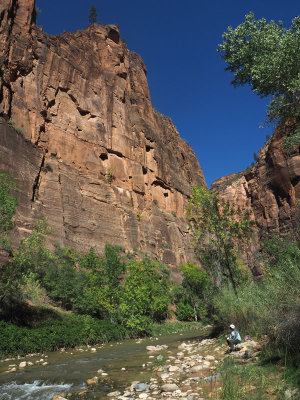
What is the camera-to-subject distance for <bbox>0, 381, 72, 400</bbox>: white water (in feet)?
24.7

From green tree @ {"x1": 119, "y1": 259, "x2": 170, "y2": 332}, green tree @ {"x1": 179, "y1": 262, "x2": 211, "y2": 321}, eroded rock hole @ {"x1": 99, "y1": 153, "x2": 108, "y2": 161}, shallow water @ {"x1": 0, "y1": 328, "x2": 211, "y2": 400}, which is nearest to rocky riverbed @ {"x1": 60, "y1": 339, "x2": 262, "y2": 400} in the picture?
shallow water @ {"x1": 0, "y1": 328, "x2": 211, "y2": 400}

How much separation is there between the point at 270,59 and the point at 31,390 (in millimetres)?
13301

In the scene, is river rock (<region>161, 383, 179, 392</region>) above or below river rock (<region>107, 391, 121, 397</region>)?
above

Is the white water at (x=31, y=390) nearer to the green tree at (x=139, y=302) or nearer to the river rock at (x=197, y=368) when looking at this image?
the river rock at (x=197, y=368)

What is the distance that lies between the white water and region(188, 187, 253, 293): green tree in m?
10.1

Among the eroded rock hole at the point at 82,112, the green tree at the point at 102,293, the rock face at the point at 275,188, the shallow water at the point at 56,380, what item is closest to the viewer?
the shallow water at the point at 56,380

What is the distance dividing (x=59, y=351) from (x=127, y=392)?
40.6ft

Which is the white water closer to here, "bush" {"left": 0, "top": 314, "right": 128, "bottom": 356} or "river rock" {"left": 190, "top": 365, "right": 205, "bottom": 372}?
"river rock" {"left": 190, "top": 365, "right": 205, "bottom": 372}

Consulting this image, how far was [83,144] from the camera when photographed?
4659 centimetres

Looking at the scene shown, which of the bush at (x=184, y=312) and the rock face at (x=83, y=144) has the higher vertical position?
the rock face at (x=83, y=144)

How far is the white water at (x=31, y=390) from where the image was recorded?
7520 millimetres

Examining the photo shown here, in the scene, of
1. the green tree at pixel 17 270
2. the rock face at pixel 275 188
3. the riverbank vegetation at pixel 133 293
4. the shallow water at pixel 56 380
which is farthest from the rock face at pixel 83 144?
the shallow water at pixel 56 380

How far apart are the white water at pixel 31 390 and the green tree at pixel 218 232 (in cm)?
1006

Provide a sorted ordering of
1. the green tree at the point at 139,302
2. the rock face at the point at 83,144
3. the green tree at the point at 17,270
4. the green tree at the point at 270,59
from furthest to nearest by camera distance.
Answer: the rock face at the point at 83,144, the green tree at the point at 139,302, the green tree at the point at 17,270, the green tree at the point at 270,59
